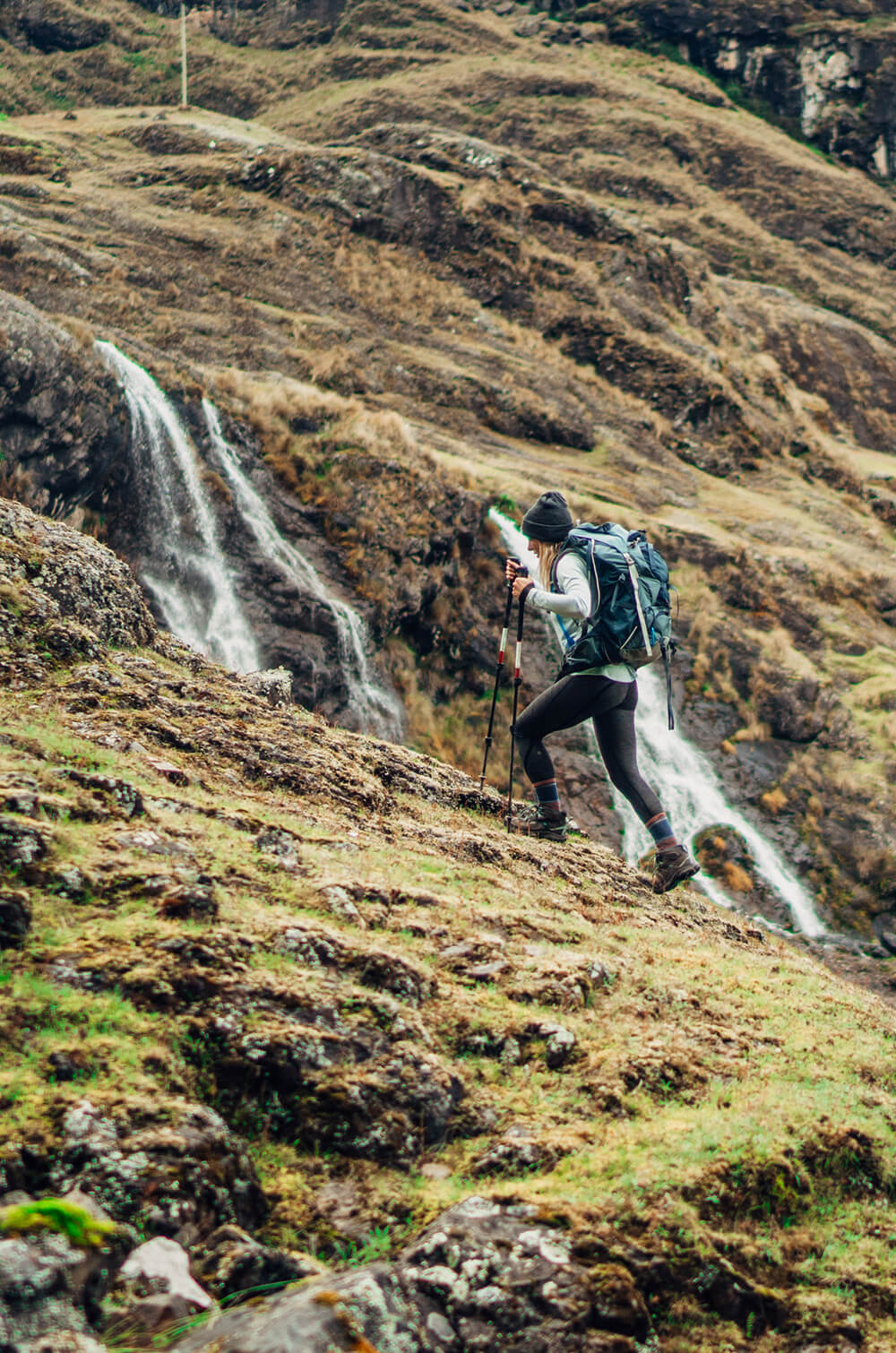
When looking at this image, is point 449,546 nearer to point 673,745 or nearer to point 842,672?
point 673,745

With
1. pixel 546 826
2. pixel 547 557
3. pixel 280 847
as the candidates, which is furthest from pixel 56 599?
Result: pixel 546 826

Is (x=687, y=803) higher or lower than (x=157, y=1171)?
lower

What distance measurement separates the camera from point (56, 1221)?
9.62 ft

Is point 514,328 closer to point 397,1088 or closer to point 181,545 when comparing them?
point 181,545

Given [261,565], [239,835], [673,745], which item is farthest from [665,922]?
[673,745]

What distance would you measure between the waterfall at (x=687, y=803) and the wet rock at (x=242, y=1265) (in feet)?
54.6

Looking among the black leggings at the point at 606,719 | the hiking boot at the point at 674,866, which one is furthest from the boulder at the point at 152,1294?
the hiking boot at the point at 674,866

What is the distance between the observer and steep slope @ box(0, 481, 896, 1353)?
3.35 metres

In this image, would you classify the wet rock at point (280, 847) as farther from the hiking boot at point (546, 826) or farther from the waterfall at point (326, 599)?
the waterfall at point (326, 599)

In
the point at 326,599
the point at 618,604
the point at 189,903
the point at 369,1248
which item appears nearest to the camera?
the point at 369,1248

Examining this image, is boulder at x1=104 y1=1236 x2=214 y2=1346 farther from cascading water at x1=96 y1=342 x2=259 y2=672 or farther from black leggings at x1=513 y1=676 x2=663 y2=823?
cascading water at x1=96 y1=342 x2=259 y2=672

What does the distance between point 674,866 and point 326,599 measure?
12.2 m

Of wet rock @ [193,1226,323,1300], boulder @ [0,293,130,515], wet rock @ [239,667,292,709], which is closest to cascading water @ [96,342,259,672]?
boulder @ [0,293,130,515]

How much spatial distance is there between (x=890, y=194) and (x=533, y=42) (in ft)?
81.1
